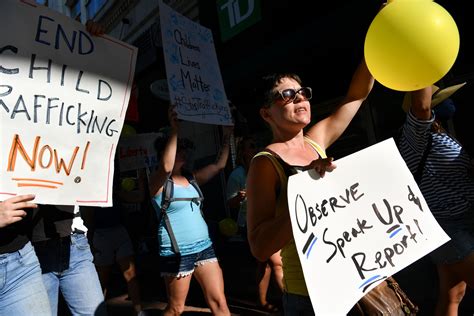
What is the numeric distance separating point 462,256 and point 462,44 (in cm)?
303

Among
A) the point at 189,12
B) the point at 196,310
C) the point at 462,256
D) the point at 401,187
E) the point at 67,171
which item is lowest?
the point at 196,310

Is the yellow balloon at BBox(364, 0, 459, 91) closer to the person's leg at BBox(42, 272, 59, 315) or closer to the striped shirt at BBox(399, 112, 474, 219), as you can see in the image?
the striped shirt at BBox(399, 112, 474, 219)

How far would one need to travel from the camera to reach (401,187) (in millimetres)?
1674

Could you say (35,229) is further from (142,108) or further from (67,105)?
(142,108)

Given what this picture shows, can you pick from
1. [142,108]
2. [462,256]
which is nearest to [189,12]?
[142,108]

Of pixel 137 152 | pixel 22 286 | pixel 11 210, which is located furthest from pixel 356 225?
pixel 137 152

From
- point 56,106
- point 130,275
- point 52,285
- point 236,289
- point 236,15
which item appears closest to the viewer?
point 56,106

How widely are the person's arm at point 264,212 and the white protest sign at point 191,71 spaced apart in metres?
1.47

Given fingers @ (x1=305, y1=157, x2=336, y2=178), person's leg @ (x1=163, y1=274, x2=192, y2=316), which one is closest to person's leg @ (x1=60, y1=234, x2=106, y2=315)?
person's leg @ (x1=163, y1=274, x2=192, y2=316)

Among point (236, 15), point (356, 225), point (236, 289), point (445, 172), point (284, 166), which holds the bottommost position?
point (236, 289)

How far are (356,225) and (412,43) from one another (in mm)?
805

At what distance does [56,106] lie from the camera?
2.09 meters

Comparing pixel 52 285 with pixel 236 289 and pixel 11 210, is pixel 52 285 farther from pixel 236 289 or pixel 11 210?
pixel 236 289

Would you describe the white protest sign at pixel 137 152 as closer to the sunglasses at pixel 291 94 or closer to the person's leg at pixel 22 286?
the person's leg at pixel 22 286
